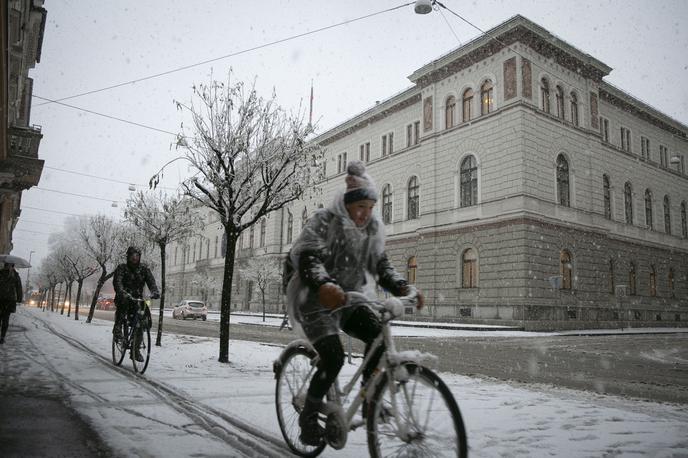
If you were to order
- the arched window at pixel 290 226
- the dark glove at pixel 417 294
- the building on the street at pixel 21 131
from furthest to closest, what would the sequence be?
the arched window at pixel 290 226, the building on the street at pixel 21 131, the dark glove at pixel 417 294

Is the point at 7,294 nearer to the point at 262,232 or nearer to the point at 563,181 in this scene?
the point at 563,181

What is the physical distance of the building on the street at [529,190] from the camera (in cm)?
2616

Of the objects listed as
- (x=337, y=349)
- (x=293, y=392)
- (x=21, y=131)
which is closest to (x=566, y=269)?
(x=21, y=131)

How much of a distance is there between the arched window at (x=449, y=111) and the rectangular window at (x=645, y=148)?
51.2 ft

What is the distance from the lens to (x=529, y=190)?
26.0 metres

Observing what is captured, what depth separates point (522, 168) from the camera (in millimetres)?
25891

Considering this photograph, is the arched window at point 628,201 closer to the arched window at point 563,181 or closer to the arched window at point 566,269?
the arched window at point 563,181

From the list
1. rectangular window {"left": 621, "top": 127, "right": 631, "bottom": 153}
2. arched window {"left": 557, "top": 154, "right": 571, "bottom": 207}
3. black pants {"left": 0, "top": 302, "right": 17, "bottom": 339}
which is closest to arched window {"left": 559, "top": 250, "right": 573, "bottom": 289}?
arched window {"left": 557, "top": 154, "right": 571, "bottom": 207}

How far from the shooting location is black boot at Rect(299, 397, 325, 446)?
3.22 m

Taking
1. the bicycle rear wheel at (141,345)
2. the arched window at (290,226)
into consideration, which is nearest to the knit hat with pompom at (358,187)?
the bicycle rear wheel at (141,345)

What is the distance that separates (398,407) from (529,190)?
25141 millimetres

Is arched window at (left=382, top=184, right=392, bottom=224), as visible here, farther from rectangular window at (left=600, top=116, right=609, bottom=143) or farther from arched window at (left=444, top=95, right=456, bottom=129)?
rectangular window at (left=600, top=116, right=609, bottom=143)

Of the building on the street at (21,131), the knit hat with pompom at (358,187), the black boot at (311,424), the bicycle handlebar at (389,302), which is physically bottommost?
the black boot at (311,424)

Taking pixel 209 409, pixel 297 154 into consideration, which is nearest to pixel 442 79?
pixel 297 154
